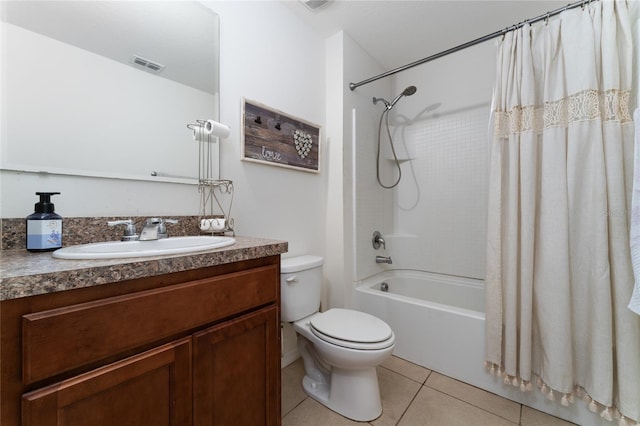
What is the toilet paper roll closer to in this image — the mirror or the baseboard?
the mirror

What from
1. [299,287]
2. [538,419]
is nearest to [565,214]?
[538,419]

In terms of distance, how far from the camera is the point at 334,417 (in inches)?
51.6

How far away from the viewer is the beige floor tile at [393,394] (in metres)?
1.29

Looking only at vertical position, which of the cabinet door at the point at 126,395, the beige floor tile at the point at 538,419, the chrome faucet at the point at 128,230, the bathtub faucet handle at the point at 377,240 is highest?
the chrome faucet at the point at 128,230

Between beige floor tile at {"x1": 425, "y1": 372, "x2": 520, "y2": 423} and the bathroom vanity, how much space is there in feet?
3.53

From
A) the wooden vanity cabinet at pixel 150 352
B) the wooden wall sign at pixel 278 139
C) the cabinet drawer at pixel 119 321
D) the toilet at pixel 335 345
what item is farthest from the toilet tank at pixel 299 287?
the wooden wall sign at pixel 278 139

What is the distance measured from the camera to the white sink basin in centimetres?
68

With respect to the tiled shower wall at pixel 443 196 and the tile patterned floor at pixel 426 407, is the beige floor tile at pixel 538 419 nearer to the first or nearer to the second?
the tile patterned floor at pixel 426 407

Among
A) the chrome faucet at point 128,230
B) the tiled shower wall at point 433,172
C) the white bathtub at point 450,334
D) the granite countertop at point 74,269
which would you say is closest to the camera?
the granite countertop at point 74,269

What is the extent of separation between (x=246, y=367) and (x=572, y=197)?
5.28ft

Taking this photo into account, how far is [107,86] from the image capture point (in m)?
1.04

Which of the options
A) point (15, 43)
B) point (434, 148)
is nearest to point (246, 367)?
point (15, 43)

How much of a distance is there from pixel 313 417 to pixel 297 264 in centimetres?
76

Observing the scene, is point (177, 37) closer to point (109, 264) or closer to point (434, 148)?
point (109, 264)
